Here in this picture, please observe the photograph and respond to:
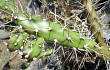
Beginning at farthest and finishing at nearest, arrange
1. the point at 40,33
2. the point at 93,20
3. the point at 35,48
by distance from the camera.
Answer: the point at 93,20, the point at 40,33, the point at 35,48

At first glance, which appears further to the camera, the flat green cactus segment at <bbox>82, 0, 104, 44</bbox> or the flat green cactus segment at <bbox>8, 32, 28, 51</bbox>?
the flat green cactus segment at <bbox>82, 0, 104, 44</bbox>

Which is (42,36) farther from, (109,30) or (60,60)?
(109,30)

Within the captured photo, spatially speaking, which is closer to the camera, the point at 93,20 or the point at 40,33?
the point at 40,33

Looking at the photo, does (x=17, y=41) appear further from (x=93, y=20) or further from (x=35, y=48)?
(x=93, y=20)

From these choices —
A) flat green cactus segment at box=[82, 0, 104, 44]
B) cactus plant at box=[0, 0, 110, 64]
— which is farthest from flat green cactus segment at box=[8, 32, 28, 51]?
flat green cactus segment at box=[82, 0, 104, 44]

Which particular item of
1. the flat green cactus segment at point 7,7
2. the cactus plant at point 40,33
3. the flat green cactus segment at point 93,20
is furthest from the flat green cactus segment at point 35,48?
the flat green cactus segment at point 93,20

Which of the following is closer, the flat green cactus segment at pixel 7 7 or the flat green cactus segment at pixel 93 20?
the flat green cactus segment at pixel 7 7

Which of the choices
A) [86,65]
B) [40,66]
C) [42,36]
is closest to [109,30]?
[86,65]

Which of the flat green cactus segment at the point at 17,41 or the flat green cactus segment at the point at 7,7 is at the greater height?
the flat green cactus segment at the point at 7,7

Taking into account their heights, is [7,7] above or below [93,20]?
above

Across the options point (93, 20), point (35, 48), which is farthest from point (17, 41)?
point (93, 20)

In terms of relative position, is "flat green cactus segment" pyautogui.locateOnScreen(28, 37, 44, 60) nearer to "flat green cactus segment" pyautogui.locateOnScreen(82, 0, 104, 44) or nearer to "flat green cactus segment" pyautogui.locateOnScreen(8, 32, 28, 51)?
"flat green cactus segment" pyautogui.locateOnScreen(8, 32, 28, 51)

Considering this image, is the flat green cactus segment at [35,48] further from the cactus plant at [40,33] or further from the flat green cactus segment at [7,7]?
the flat green cactus segment at [7,7]
